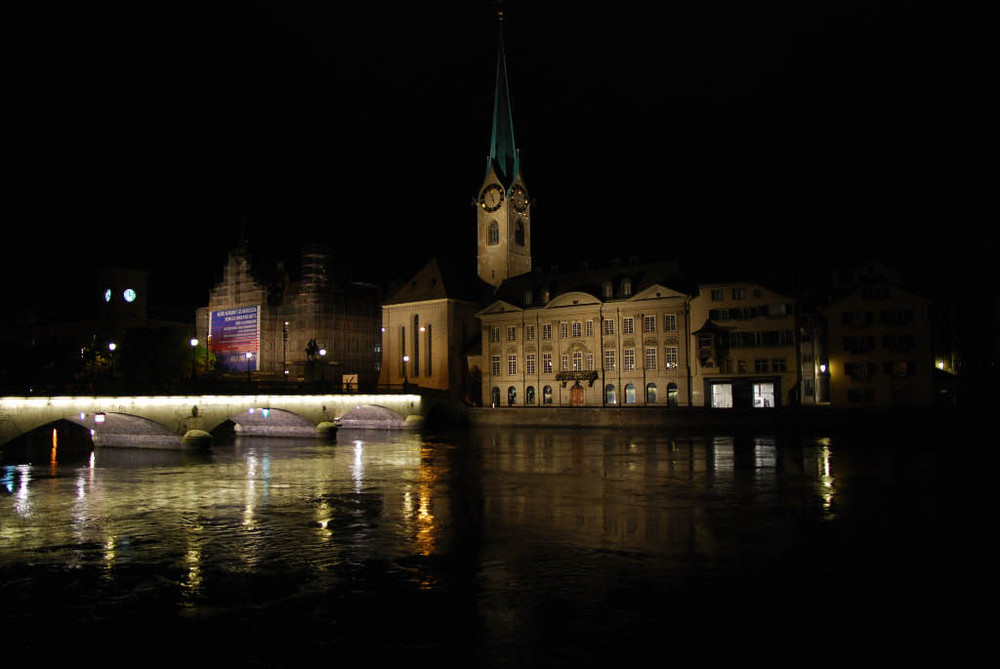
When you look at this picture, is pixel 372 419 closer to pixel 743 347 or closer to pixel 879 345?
pixel 743 347

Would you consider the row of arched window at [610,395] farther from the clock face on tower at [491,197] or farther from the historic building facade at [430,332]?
the clock face on tower at [491,197]

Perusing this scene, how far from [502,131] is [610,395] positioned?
37.7 m

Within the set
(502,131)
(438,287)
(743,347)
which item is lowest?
(743,347)

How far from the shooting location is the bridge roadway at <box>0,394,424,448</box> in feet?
131

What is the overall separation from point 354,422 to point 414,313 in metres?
18.5

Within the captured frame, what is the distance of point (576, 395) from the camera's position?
78.9m

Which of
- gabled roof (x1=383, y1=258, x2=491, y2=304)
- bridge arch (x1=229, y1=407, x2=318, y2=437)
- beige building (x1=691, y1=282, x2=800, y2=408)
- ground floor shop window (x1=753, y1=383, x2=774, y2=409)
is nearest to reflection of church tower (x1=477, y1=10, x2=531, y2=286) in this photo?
gabled roof (x1=383, y1=258, x2=491, y2=304)

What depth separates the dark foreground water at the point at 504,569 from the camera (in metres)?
11.3

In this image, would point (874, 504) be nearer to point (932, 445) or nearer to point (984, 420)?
point (932, 445)

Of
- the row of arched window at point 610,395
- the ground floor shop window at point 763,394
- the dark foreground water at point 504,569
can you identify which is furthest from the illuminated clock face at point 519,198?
the dark foreground water at point 504,569

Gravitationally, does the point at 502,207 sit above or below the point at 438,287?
above

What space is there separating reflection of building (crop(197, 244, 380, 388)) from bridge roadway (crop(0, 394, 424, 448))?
23.6 meters

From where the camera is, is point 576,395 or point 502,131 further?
point 502,131

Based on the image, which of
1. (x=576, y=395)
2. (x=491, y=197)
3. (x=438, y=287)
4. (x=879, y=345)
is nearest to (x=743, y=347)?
(x=879, y=345)
